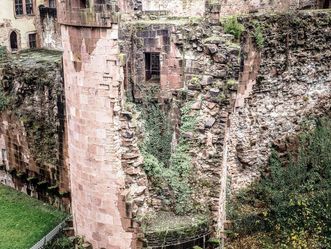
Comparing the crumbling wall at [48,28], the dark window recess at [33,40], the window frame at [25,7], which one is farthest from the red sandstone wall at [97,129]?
the dark window recess at [33,40]

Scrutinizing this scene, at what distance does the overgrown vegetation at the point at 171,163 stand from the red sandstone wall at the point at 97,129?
0.83m

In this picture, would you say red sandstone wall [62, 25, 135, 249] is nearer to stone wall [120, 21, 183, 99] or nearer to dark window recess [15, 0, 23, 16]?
stone wall [120, 21, 183, 99]

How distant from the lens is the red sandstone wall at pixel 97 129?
10.4 m

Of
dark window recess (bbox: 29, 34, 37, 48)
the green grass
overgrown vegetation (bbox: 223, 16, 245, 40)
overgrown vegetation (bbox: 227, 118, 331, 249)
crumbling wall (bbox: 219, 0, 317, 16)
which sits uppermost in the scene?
crumbling wall (bbox: 219, 0, 317, 16)

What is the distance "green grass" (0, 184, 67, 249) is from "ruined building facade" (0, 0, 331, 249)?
2.93 meters

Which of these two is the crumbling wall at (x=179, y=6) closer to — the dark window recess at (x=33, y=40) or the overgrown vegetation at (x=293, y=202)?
the overgrown vegetation at (x=293, y=202)

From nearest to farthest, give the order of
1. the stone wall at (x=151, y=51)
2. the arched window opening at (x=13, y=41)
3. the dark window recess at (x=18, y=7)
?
the stone wall at (x=151, y=51)
the dark window recess at (x=18, y=7)
the arched window opening at (x=13, y=41)

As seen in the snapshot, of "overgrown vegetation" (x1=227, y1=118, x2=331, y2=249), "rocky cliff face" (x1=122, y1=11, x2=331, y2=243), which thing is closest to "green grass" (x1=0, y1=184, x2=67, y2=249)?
"rocky cliff face" (x1=122, y1=11, x2=331, y2=243)

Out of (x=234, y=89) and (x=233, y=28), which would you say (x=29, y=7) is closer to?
(x=233, y=28)

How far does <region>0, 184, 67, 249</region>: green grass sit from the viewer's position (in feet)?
47.4

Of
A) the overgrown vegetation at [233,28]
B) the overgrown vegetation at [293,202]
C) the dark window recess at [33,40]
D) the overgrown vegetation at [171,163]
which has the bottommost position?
Result: the overgrown vegetation at [293,202]

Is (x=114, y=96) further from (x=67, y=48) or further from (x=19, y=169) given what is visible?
(x=19, y=169)

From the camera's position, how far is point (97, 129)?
35.2ft

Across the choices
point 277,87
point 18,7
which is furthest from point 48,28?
point 277,87
